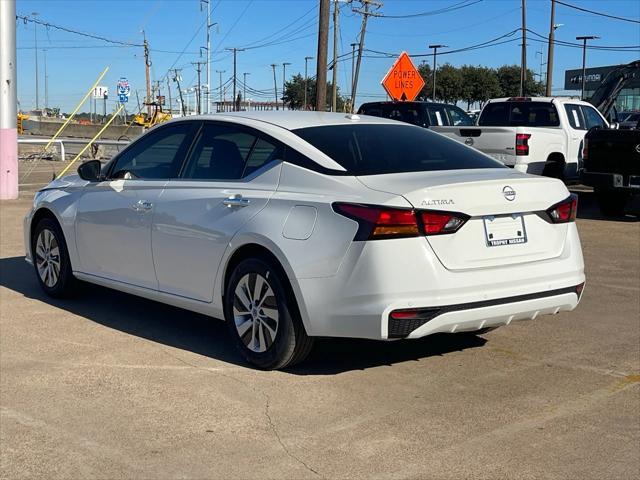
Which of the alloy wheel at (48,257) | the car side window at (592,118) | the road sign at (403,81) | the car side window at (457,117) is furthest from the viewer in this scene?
the road sign at (403,81)

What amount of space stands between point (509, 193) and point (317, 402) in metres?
1.73

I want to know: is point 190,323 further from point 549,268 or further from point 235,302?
point 549,268

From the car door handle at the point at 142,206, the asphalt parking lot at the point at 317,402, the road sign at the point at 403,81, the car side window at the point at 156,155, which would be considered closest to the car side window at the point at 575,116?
the road sign at the point at 403,81

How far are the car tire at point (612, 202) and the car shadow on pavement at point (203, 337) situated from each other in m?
9.14

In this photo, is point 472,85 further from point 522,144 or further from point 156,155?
point 156,155

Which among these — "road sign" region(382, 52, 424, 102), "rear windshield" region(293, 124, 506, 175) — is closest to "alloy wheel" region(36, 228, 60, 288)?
"rear windshield" region(293, 124, 506, 175)

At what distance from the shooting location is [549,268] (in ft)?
17.0

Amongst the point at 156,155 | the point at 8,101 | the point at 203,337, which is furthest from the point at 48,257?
the point at 8,101

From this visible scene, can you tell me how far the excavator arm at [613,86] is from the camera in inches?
813

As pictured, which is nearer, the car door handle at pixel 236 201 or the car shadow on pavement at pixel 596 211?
the car door handle at pixel 236 201

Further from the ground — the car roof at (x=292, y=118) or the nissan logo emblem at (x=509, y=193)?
the car roof at (x=292, y=118)

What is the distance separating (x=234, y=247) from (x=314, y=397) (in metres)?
1.16

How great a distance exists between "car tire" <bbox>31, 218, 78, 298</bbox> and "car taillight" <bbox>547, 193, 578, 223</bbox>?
4.22 m

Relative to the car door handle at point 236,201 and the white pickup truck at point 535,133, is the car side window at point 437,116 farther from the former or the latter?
the car door handle at point 236,201
